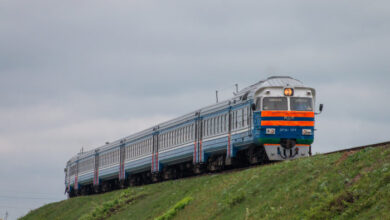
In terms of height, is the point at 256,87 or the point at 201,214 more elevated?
the point at 256,87

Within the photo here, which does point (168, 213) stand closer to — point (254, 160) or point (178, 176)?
point (254, 160)

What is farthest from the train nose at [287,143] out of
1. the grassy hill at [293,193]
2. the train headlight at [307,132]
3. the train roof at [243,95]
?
the grassy hill at [293,193]

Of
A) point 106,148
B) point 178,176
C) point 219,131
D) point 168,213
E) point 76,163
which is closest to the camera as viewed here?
point 168,213

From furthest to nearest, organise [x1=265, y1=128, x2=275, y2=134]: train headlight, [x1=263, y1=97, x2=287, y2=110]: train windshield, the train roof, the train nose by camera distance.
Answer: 1. the train roof
2. the train nose
3. [x1=263, y1=97, x2=287, y2=110]: train windshield
4. [x1=265, y1=128, x2=275, y2=134]: train headlight

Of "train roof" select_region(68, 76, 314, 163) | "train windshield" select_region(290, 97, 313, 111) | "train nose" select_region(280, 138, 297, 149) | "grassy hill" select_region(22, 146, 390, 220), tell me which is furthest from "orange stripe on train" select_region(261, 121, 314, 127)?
"grassy hill" select_region(22, 146, 390, 220)

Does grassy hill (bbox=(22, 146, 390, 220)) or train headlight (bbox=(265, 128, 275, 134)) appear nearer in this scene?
grassy hill (bbox=(22, 146, 390, 220))

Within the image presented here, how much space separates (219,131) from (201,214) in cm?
1106

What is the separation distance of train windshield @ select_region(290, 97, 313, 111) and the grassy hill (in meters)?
4.44

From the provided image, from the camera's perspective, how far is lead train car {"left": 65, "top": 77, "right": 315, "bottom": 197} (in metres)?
28.5

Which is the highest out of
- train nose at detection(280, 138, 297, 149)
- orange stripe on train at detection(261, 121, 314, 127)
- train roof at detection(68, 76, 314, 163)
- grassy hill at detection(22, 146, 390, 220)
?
train roof at detection(68, 76, 314, 163)

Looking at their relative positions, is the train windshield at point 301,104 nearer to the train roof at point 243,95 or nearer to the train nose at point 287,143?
the train roof at point 243,95

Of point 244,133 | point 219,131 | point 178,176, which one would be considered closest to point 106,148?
point 178,176

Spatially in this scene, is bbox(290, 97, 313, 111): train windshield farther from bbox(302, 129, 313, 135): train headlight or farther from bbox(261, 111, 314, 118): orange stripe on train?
bbox(302, 129, 313, 135): train headlight

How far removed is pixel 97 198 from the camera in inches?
1756
